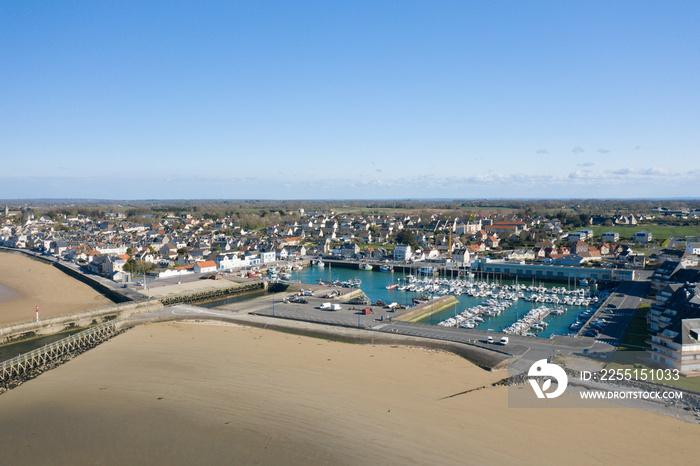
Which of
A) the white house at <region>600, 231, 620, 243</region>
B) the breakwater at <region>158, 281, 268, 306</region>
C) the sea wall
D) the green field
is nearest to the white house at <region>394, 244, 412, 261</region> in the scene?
the breakwater at <region>158, 281, 268, 306</region>

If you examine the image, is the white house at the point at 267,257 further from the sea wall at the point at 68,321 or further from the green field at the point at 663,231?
the green field at the point at 663,231

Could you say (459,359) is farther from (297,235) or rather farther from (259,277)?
(297,235)

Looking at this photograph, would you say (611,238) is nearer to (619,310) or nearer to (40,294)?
(619,310)

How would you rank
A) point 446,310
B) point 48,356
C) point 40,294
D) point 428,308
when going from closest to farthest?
point 48,356 → point 428,308 → point 446,310 → point 40,294

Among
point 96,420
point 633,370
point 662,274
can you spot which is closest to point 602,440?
point 633,370

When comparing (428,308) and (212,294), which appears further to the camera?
(212,294)

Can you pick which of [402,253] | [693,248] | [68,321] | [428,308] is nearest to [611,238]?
[693,248]
